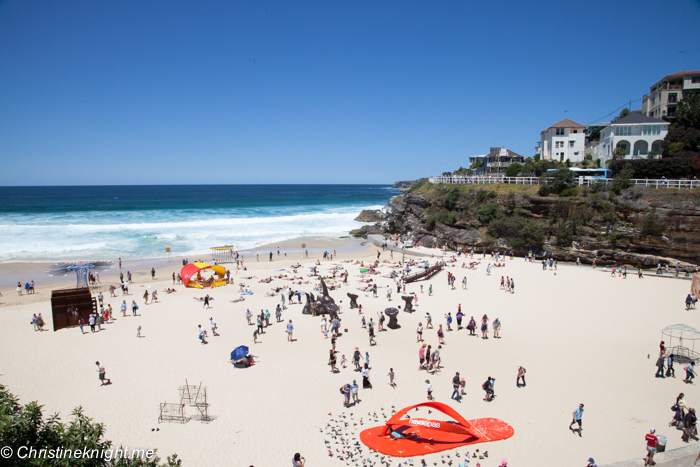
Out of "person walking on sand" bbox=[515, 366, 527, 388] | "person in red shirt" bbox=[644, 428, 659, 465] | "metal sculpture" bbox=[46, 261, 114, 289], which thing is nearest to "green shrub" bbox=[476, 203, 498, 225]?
"person walking on sand" bbox=[515, 366, 527, 388]

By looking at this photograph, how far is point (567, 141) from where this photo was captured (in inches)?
1709

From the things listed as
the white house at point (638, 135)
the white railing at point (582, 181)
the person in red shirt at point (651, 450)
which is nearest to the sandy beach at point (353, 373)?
the person in red shirt at point (651, 450)

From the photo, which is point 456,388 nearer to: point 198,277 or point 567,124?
point 198,277

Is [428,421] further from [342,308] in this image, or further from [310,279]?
[310,279]

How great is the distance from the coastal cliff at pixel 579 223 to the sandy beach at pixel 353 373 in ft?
21.6

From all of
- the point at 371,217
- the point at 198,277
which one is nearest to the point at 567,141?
the point at 371,217

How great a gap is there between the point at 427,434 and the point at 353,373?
147 inches

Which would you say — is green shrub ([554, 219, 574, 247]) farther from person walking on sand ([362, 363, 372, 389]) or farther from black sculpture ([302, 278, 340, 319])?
person walking on sand ([362, 363, 372, 389])

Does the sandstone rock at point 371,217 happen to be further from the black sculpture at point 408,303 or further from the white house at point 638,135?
the black sculpture at point 408,303

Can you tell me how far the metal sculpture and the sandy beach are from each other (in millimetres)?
2676

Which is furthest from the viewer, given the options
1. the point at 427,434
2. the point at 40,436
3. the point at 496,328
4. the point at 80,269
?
the point at 80,269

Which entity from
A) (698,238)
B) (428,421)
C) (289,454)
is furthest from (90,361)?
(698,238)

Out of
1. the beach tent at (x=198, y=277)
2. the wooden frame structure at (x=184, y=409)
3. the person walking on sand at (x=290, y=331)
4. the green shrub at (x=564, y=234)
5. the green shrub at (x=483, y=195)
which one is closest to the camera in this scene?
the wooden frame structure at (x=184, y=409)

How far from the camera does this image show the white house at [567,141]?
43.2 m
